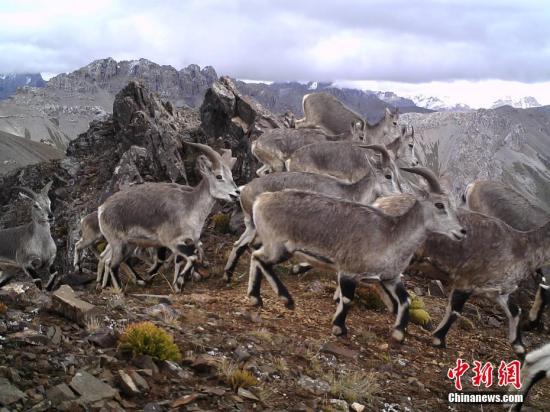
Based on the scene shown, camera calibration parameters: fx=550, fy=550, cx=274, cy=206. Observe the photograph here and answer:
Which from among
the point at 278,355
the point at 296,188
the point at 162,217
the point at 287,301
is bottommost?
the point at 278,355

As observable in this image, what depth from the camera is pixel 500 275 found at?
36.0ft

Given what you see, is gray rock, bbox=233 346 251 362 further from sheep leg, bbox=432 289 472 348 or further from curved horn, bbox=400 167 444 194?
curved horn, bbox=400 167 444 194

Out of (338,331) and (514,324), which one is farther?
(514,324)

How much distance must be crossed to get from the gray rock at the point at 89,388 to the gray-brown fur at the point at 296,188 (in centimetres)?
781

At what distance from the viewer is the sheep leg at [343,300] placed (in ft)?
31.8

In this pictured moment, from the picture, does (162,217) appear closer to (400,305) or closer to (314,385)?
(400,305)

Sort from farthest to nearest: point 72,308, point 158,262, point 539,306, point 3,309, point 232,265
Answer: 1. point 158,262
2. point 232,265
3. point 539,306
4. point 72,308
5. point 3,309

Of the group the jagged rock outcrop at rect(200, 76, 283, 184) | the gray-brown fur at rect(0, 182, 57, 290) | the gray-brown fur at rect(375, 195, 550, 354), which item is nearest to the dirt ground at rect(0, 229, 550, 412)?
the gray-brown fur at rect(375, 195, 550, 354)

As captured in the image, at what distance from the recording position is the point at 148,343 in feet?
23.2

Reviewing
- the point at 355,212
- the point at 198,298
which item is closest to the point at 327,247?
the point at 355,212

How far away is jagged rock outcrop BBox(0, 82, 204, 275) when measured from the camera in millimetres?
20172

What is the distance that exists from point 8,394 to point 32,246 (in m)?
12.3

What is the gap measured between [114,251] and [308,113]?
13.0 meters

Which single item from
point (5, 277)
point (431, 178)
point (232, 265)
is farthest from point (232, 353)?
point (5, 277)
